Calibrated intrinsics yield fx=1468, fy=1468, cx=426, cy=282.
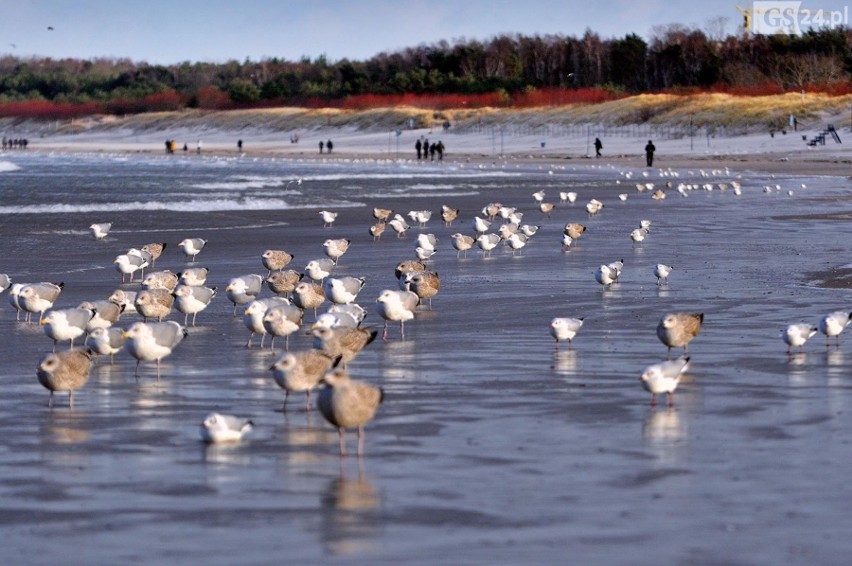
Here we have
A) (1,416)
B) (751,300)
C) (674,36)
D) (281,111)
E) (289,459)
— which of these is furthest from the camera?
(281,111)

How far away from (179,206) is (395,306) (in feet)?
91.9

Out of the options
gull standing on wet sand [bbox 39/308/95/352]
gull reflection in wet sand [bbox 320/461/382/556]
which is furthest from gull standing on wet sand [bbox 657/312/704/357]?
gull standing on wet sand [bbox 39/308/95/352]

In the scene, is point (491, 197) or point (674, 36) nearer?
point (491, 197)

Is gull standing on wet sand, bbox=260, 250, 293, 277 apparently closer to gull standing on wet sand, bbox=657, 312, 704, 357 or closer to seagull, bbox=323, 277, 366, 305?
seagull, bbox=323, 277, 366, 305

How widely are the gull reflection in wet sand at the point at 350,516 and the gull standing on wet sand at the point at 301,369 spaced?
1.76m

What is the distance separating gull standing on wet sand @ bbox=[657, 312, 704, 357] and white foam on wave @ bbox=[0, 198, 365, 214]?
91.5ft

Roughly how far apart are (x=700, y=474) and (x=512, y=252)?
53.8ft

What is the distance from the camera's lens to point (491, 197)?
157 ft

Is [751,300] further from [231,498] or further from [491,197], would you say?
[491,197]

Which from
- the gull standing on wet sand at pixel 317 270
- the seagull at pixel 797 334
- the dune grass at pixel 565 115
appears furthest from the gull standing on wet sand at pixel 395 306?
the dune grass at pixel 565 115

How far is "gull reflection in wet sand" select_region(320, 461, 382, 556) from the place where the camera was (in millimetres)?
7516

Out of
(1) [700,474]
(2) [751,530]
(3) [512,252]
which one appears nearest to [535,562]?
(2) [751,530]

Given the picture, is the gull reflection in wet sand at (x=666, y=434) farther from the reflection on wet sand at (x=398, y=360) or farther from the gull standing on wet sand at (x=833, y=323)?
the gull standing on wet sand at (x=833, y=323)

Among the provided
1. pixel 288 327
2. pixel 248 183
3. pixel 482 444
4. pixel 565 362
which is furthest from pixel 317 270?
pixel 248 183
